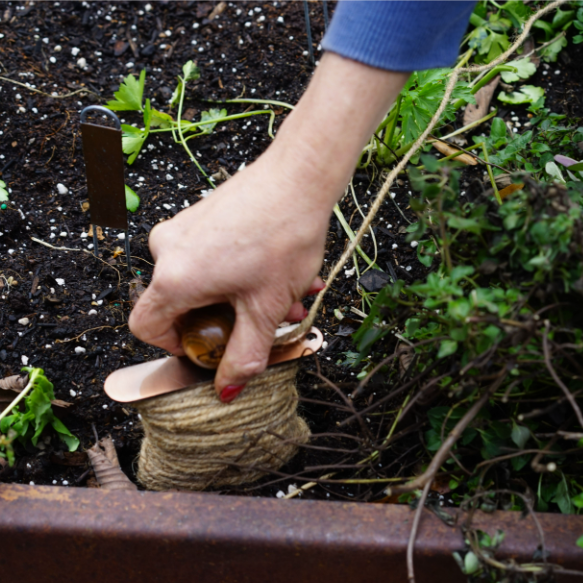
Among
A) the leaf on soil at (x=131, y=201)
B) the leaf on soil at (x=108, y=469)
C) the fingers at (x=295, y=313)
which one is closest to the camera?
the fingers at (x=295, y=313)

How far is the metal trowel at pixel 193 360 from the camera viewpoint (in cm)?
99

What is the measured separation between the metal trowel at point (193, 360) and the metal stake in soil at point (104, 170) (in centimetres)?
48

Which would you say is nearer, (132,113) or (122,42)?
(132,113)

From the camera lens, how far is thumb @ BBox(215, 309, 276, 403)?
0.96 m

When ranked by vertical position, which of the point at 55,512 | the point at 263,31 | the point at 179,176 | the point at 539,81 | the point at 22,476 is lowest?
the point at 22,476

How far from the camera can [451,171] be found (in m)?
0.86

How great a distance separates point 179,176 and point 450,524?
1309 millimetres

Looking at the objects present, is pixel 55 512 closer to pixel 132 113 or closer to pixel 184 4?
pixel 132 113

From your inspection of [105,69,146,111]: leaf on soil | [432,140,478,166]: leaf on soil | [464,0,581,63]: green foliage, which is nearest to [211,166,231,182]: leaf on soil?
[105,69,146,111]: leaf on soil

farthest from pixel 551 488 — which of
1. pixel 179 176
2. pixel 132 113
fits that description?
pixel 132 113

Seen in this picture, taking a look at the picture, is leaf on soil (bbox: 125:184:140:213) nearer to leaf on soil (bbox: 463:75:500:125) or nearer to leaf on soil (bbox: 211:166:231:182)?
leaf on soil (bbox: 211:166:231:182)

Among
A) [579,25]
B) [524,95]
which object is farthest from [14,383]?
[579,25]

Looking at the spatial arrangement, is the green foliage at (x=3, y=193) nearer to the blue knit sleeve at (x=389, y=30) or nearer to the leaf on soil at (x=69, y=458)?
the leaf on soil at (x=69, y=458)

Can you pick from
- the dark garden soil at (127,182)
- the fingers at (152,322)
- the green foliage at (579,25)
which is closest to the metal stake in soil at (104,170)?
the dark garden soil at (127,182)
